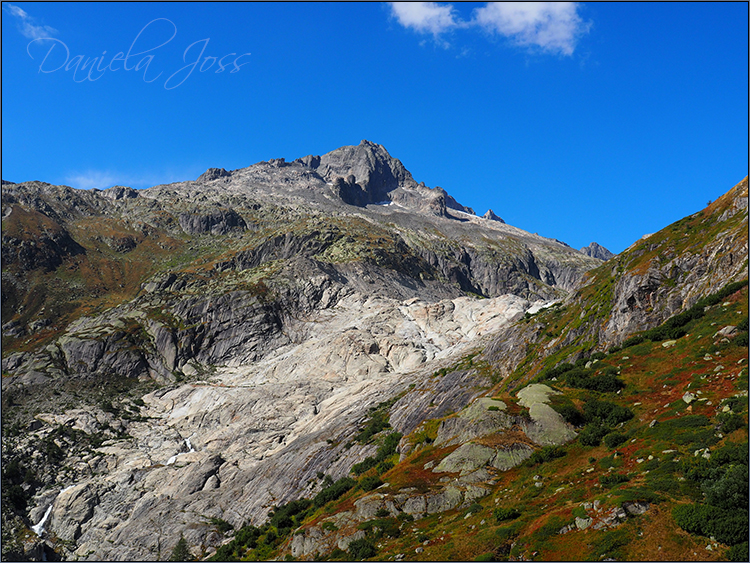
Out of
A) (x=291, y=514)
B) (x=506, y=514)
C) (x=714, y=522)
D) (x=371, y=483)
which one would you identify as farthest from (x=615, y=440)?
(x=291, y=514)

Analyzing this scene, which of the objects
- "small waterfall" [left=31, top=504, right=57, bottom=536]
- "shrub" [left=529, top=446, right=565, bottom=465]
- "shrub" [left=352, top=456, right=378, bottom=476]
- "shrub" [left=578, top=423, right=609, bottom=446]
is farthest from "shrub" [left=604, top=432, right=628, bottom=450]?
"small waterfall" [left=31, top=504, right=57, bottom=536]

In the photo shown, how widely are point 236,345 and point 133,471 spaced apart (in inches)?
2857

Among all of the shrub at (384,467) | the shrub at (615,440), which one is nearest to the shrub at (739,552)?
the shrub at (615,440)

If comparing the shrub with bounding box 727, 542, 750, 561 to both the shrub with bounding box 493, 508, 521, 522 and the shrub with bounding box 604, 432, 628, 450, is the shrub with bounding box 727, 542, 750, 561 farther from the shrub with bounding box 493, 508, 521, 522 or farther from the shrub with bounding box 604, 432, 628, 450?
the shrub with bounding box 604, 432, 628, 450

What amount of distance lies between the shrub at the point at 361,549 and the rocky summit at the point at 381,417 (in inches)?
8.3

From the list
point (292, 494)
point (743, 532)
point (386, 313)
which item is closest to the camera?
point (743, 532)

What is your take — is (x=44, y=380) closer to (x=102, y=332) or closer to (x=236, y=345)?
(x=102, y=332)

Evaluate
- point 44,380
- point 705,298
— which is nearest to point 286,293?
point 44,380

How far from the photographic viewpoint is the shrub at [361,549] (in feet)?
109

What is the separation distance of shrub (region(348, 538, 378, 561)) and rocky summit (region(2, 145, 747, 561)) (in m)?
0.21

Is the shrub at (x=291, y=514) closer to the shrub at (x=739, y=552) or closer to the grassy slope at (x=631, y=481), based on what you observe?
the grassy slope at (x=631, y=481)

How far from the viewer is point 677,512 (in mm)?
22875

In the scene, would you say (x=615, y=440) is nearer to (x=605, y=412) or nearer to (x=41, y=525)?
(x=605, y=412)

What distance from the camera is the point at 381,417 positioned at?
8325 cm
